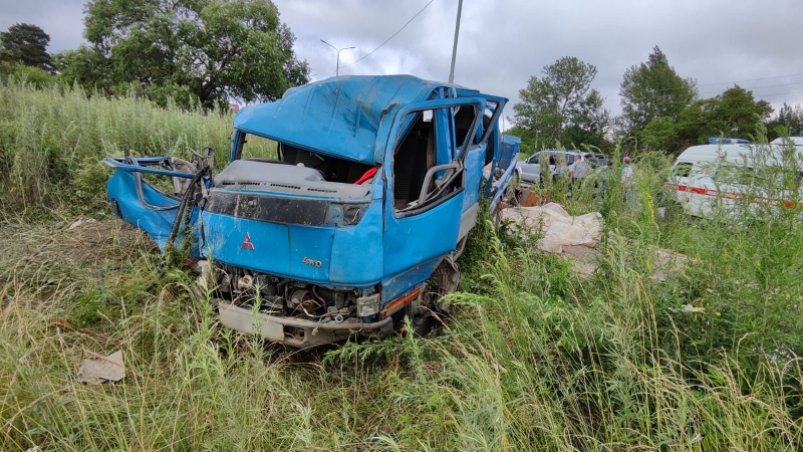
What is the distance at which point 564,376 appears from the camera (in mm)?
2350

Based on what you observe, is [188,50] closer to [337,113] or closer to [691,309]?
[337,113]

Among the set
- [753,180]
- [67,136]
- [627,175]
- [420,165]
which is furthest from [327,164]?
[67,136]

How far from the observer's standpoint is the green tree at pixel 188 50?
779 inches

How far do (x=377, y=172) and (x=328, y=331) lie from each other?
47.9 inches

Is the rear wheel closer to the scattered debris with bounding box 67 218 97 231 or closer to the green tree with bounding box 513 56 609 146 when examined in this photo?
the scattered debris with bounding box 67 218 97 231

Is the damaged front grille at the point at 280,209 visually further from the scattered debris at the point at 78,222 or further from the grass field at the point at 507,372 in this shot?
the scattered debris at the point at 78,222

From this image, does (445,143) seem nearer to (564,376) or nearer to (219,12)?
(564,376)

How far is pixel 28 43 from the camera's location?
46344 millimetres

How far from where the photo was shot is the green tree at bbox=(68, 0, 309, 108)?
19.8 m

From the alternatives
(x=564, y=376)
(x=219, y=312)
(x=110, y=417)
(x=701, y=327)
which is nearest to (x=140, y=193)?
(x=219, y=312)

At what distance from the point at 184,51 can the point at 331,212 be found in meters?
21.4

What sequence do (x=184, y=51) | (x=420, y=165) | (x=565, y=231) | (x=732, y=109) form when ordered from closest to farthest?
(x=420, y=165) < (x=565, y=231) < (x=184, y=51) < (x=732, y=109)

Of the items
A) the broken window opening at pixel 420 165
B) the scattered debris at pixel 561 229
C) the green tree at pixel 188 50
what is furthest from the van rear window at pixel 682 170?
the green tree at pixel 188 50

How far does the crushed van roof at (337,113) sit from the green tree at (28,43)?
183ft
